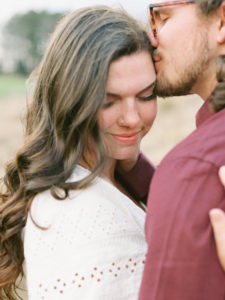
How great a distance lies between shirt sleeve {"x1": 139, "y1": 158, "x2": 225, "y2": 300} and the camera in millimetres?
1341

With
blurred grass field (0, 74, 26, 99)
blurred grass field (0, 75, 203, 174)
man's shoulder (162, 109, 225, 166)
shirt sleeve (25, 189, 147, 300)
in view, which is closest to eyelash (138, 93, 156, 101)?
shirt sleeve (25, 189, 147, 300)

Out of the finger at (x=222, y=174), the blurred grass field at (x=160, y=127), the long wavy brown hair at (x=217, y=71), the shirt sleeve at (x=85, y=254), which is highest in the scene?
the long wavy brown hair at (x=217, y=71)

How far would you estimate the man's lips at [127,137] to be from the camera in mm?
2102

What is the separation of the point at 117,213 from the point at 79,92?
1.69 ft

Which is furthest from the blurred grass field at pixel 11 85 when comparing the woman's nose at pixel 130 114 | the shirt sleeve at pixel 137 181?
the woman's nose at pixel 130 114

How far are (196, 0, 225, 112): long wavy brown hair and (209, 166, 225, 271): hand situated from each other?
0.86ft

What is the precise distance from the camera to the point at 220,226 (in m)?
1.34

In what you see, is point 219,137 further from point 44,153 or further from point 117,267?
point 44,153

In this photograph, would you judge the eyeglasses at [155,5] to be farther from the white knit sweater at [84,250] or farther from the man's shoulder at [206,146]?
the white knit sweater at [84,250]

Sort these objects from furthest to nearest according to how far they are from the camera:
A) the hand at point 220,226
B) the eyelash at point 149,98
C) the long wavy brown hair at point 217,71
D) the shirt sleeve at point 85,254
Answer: the eyelash at point 149,98 → the shirt sleeve at point 85,254 → the long wavy brown hair at point 217,71 → the hand at point 220,226

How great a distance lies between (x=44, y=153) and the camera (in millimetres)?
2014

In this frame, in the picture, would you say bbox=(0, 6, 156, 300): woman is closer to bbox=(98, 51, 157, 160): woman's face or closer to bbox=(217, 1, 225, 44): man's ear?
bbox=(98, 51, 157, 160): woman's face

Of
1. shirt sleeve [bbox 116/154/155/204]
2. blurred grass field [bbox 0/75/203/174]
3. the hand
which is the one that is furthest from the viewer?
blurred grass field [bbox 0/75/203/174]

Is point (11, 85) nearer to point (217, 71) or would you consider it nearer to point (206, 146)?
point (217, 71)
